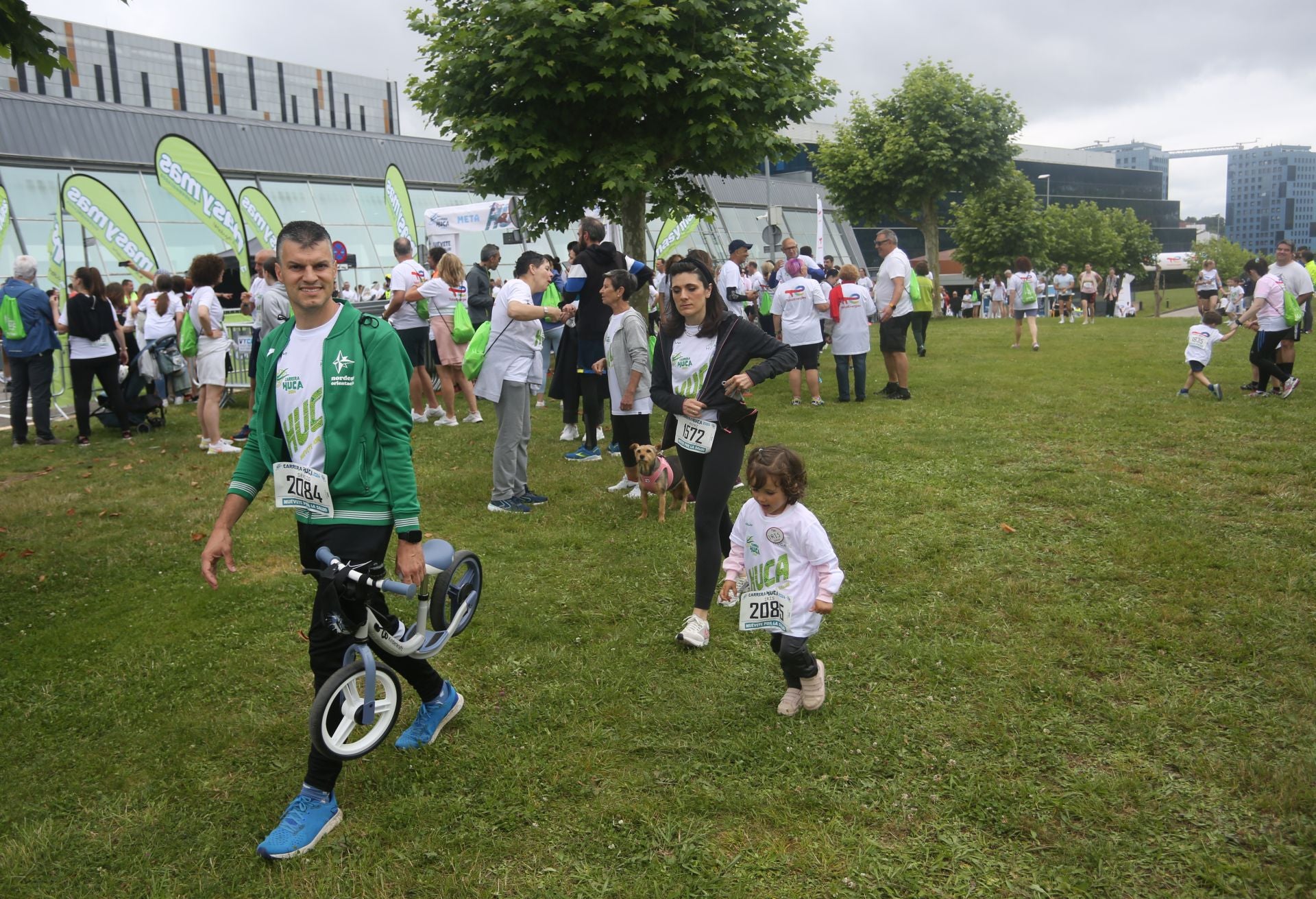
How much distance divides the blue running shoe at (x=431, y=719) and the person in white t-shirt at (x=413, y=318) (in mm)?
7496

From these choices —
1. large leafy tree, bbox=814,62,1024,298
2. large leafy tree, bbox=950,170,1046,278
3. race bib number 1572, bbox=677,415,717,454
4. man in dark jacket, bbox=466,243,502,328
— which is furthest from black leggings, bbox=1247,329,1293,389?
large leafy tree, bbox=950,170,1046,278

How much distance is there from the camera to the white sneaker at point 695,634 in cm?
496

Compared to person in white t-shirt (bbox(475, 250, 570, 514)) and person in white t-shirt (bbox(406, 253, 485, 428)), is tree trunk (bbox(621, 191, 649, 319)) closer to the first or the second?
person in white t-shirt (bbox(406, 253, 485, 428))

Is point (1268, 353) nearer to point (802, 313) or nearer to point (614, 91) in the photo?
point (802, 313)

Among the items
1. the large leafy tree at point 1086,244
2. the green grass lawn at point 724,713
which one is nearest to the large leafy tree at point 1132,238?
the large leafy tree at point 1086,244

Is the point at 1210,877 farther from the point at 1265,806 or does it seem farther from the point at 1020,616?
the point at 1020,616

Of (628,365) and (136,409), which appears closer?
(628,365)

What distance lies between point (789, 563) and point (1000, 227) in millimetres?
47186

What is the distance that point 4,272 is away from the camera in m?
23.2

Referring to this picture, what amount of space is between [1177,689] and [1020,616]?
97 cm

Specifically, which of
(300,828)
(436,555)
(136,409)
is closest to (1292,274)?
(436,555)

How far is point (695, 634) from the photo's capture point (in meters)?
4.98

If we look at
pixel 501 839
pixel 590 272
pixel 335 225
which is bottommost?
pixel 501 839

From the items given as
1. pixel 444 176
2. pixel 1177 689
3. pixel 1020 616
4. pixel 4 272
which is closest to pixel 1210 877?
pixel 1177 689
